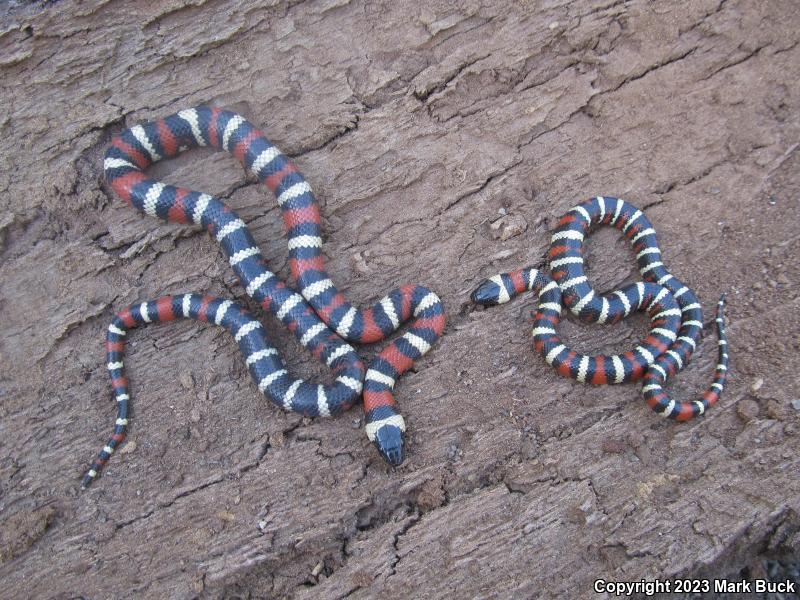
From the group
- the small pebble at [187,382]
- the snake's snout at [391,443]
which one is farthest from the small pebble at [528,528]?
the small pebble at [187,382]

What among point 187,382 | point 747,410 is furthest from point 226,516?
point 747,410

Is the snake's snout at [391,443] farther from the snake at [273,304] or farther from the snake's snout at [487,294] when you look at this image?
the snake's snout at [487,294]

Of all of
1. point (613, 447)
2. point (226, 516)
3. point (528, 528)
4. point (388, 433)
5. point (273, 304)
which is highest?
point (273, 304)

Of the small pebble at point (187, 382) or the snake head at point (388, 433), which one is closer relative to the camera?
the snake head at point (388, 433)

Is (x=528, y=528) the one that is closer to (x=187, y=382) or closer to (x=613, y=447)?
(x=613, y=447)

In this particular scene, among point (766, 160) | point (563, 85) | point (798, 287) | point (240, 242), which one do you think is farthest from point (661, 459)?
point (240, 242)
